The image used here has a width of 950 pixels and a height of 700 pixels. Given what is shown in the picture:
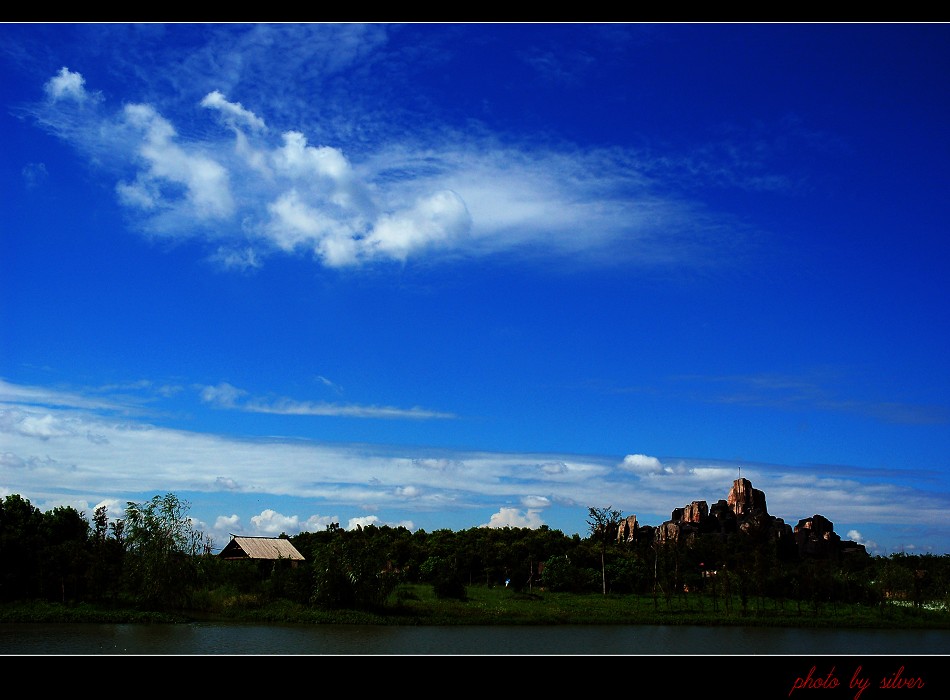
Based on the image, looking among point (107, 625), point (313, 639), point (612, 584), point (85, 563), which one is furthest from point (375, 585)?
point (612, 584)

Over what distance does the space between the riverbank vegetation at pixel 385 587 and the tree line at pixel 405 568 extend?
0.04 m

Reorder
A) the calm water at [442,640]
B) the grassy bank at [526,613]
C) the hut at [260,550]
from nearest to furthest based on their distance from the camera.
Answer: the calm water at [442,640], the grassy bank at [526,613], the hut at [260,550]

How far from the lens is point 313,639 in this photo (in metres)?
13.3

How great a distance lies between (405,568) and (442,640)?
42.0ft

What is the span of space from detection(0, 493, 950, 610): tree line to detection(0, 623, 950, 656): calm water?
63.9 inches

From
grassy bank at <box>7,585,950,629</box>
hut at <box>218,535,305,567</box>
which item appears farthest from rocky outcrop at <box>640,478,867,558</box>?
hut at <box>218,535,305,567</box>

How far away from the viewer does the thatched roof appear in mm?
24375

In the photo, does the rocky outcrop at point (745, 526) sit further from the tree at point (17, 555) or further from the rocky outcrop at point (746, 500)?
the tree at point (17, 555)

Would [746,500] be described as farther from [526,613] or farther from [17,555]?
[17,555]

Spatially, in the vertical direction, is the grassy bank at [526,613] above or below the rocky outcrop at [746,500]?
below

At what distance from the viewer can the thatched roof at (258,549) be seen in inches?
960

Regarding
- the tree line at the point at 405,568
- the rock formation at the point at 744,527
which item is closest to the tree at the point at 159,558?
the tree line at the point at 405,568
